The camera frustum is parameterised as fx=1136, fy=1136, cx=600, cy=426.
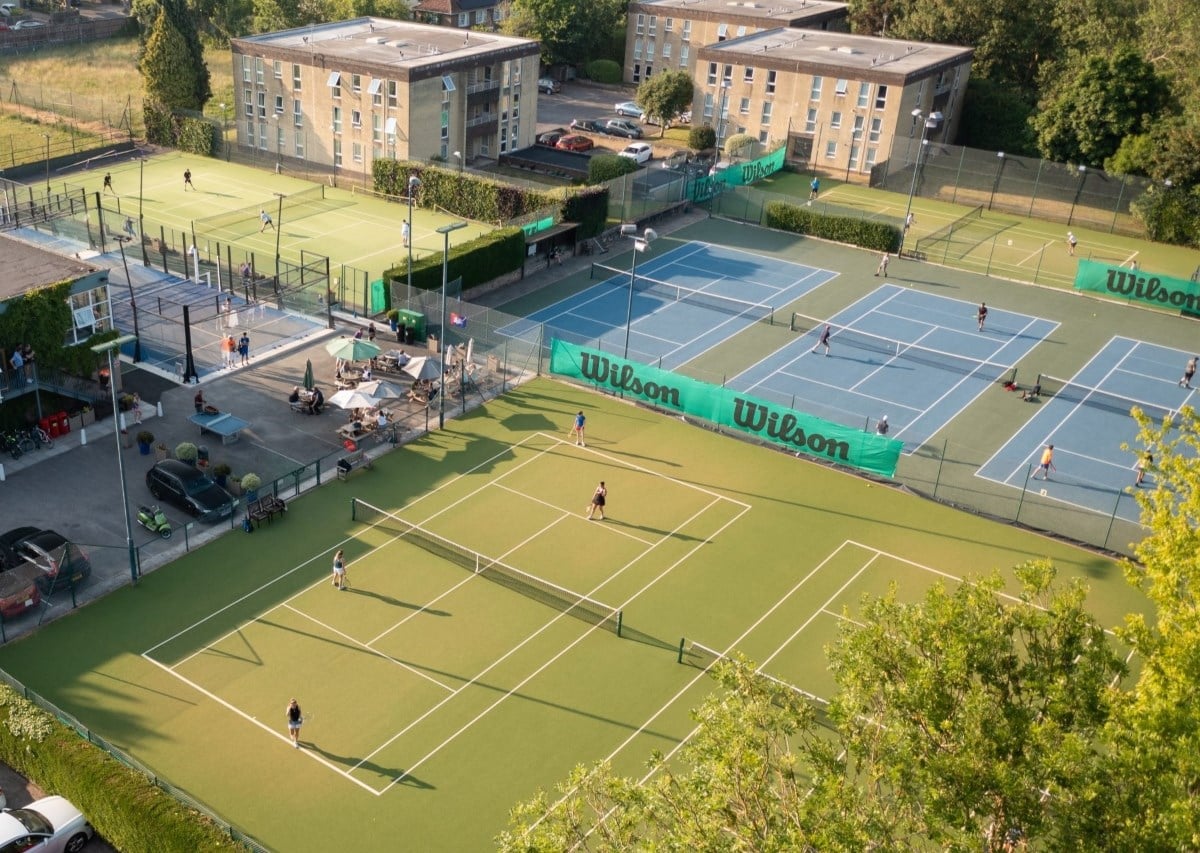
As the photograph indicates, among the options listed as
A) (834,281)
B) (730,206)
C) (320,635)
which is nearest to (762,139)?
(730,206)

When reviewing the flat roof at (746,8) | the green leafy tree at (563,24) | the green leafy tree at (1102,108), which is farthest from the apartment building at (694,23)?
the green leafy tree at (1102,108)

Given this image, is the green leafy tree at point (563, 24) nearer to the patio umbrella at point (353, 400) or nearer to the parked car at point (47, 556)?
the patio umbrella at point (353, 400)

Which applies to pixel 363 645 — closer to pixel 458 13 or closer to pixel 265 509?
pixel 265 509

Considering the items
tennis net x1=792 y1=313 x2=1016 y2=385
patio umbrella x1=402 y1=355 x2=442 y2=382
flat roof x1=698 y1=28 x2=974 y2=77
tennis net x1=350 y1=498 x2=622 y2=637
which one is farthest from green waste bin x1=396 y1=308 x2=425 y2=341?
flat roof x1=698 y1=28 x2=974 y2=77

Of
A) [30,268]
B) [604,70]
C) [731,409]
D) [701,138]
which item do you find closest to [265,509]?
[30,268]

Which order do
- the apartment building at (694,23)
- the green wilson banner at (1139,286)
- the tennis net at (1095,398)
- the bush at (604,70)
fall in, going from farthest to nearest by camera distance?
1. the bush at (604,70)
2. the apartment building at (694,23)
3. the green wilson banner at (1139,286)
4. the tennis net at (1095,398)

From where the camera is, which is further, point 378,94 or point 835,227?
point 378,94
